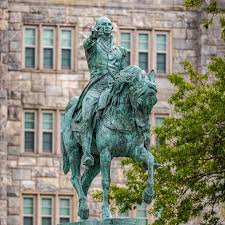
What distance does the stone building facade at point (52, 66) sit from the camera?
238 feet

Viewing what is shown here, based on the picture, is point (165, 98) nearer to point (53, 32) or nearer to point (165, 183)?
point (53, 32)

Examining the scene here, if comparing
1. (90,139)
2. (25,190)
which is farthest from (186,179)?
(25,190)

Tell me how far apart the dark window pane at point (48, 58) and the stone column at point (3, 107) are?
138 centimetres

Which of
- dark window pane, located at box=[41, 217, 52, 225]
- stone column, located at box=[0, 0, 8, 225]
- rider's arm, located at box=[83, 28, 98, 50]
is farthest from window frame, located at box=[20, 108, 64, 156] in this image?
rider's arm, located at box=[83, 28, 98, 50]

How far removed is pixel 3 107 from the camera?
72.6 meters

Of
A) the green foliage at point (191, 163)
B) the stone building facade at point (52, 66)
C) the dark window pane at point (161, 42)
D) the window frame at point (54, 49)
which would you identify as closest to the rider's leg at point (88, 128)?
the green foliage at point (191, 163)

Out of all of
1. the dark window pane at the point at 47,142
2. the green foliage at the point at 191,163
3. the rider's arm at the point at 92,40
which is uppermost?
the rider's arm at the point at 92,40

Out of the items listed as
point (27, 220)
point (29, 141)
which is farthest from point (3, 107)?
point (27, 220)

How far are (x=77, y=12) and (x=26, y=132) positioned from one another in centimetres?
475

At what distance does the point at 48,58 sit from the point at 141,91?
37.3 m

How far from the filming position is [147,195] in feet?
120

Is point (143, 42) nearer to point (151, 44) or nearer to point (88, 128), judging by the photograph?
point (151, 44)

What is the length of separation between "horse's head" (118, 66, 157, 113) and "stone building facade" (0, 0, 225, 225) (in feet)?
115

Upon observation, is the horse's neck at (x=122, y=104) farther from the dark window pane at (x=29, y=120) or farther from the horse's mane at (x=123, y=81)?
the dark window pane at (x=29, y=120)
